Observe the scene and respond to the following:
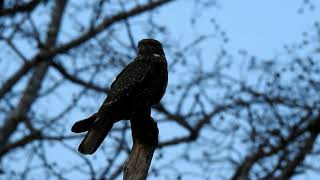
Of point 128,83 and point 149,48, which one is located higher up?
point 149,48

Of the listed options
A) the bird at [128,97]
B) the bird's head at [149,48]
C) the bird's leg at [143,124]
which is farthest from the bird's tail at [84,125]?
the bird's head at [149,48]

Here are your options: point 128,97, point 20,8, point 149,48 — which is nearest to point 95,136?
point 128,97

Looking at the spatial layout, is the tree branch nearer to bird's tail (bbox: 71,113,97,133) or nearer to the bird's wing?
the bird's wing

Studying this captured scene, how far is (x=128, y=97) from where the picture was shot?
5.02 meters

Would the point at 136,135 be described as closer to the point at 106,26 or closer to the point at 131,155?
the point at 131,155

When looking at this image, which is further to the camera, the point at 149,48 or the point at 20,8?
the point at 20,8

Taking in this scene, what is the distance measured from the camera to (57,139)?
32.3 ft

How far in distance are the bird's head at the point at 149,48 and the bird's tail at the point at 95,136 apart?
43.9 inches

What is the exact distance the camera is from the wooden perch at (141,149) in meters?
4.36

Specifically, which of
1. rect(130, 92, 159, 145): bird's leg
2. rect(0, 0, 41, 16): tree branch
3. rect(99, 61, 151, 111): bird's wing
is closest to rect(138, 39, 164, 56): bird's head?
rect(99, 61, 151, 111): bird's wing

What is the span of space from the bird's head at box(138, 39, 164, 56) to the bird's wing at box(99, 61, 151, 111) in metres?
0.32

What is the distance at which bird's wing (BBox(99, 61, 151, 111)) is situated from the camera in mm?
5012

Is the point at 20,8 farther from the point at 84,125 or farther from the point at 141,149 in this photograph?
the point at 141,149

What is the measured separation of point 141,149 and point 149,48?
1.46 m
